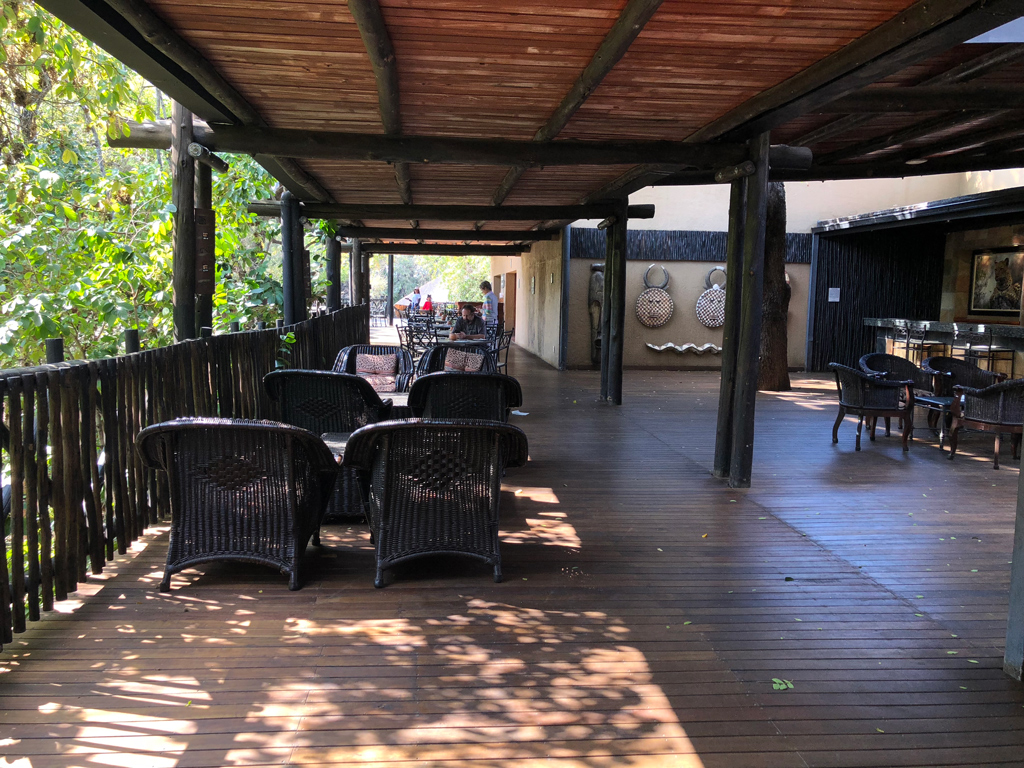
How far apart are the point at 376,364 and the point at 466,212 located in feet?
11.5

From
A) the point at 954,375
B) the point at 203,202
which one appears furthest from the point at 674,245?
the point at 203,202

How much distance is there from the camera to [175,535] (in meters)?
3.59

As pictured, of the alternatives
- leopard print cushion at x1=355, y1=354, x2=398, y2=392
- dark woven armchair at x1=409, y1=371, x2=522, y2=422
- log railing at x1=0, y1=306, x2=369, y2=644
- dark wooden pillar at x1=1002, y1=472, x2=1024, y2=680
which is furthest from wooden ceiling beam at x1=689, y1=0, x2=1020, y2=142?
leopard print cushion at x1=355, y1=354, x2=398, y2=392

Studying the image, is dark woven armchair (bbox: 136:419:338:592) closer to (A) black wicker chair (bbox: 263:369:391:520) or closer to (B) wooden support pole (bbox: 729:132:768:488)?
(A) black wicker chair (bbox: 263:369:391:520)

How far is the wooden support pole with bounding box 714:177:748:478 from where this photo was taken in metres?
5.96

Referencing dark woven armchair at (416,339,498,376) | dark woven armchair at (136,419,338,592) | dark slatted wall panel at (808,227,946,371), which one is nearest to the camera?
dark woven armchair at (136,419,338,592)

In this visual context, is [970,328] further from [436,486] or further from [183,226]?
[183,226]

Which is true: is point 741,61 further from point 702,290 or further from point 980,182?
point 980,182

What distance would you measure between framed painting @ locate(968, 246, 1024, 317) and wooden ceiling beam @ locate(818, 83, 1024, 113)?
810 centimetres

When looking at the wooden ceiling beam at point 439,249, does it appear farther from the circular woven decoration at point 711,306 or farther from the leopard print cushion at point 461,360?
the leopard print cushion at point 461,360

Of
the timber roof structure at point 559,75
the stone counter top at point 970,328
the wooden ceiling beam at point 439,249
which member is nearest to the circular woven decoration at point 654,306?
the stone counter top at point 970,328

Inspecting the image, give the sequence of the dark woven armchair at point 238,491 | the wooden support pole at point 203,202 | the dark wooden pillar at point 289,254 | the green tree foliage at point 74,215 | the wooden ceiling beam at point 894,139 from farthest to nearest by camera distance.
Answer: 1. the dark wooden pillar at point 289,254
2. the wooden ceiling beam at point 894,139
3. the green tree foliage at point 74,215
4. the wooden support pole at point 203,202
5. the dark woven armchair at point 238,491

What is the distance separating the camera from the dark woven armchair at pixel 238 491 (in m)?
3.50

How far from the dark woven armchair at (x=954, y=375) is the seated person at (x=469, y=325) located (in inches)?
214
